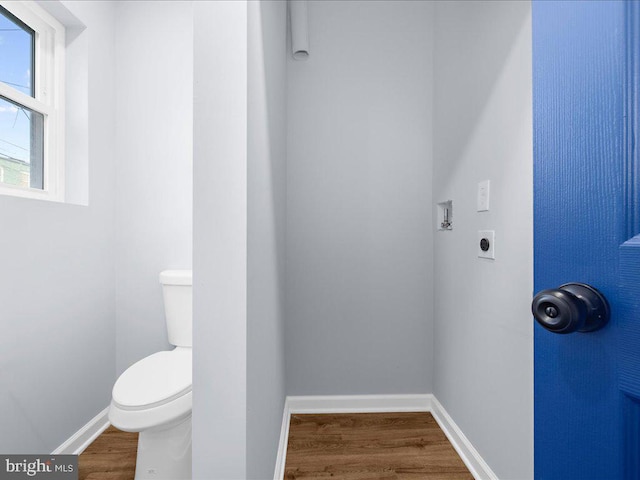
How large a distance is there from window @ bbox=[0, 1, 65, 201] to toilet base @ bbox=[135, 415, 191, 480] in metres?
1.14

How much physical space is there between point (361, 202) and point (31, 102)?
1638 mm

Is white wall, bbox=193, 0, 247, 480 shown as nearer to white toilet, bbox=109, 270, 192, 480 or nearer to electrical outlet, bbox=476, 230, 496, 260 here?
white toilet, bbox=109, 270, 192, 480

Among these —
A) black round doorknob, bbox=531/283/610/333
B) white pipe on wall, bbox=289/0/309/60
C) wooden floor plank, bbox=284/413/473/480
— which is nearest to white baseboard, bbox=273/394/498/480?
wooden floor plank, bbox=284/413/473/480

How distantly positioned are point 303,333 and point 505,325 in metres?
1.09

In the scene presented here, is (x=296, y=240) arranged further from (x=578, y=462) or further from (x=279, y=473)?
(x=578, y=462)

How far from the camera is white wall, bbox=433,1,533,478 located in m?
1.18

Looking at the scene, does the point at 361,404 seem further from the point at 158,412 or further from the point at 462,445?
the point at 158,412

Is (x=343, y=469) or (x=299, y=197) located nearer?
(x=343, y=469)

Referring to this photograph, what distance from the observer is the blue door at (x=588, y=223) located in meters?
0.38

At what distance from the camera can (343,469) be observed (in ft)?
4.95

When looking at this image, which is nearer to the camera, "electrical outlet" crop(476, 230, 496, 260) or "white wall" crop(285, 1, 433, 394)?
"electrical outlet" crop(476, 230, 496, 260)

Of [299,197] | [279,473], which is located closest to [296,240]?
[299,197]

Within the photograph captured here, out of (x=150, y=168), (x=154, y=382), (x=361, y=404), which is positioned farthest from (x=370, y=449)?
(x=150, y=168)

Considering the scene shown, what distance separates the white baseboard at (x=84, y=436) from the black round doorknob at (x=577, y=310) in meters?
1.90
